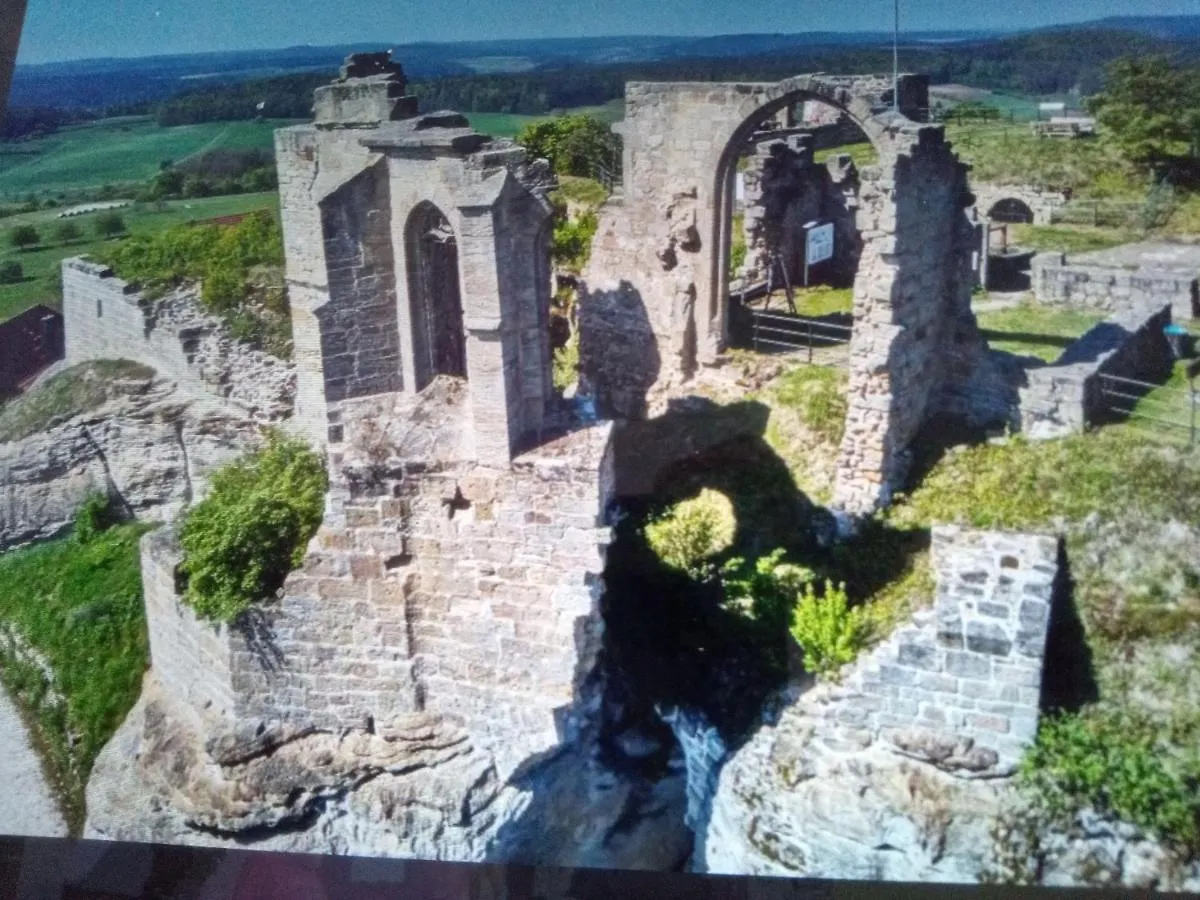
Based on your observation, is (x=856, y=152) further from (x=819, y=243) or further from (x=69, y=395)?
(x=69, y=395)

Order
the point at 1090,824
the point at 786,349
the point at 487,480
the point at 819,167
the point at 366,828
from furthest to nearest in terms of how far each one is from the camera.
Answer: the point at 819,167
the point at 786,349
the point at 366,828
the point at 487,480
the point at 1090,824

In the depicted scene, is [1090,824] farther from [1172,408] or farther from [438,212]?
[438,212]

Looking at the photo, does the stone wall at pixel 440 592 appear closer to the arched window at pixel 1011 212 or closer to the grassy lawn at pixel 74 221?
the grassy lawn at pixel 74 221

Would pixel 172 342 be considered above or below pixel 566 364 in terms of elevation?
above

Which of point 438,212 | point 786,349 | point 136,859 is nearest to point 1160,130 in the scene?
point 786,349

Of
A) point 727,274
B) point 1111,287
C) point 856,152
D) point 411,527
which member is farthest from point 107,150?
point 1111,287

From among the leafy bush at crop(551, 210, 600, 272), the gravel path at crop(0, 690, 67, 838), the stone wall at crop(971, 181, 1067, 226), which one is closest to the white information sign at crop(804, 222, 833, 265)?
the leafy bush at crop(551, 210, 600, 272)

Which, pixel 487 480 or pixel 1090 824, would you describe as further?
pixel 487 480
